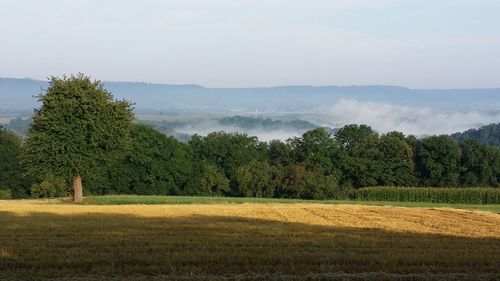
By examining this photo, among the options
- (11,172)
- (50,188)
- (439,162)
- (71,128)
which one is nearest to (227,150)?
(50,188)

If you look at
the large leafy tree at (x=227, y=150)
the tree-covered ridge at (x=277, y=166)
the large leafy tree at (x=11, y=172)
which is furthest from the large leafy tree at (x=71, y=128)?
the large leafy tree at (x=227, y=150)

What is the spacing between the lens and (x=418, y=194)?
69.9m

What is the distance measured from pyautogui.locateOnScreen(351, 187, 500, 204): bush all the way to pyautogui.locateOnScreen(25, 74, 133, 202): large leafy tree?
35197mm

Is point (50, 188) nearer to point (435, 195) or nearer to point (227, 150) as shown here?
point (227, 150)

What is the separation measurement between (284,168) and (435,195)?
21.0m

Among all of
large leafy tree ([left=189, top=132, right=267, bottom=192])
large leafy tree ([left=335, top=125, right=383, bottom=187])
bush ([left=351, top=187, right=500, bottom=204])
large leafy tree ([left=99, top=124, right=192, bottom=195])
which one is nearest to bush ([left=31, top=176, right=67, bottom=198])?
large leafy tree ([left=99, top=124, right=192, bottom=195])

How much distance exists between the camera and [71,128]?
47.1 m

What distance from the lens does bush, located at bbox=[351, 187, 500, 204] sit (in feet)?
218

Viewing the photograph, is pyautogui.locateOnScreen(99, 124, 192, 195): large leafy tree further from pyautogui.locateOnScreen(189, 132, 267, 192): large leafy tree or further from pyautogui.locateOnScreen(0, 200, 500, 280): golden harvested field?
pyautogui.locateOnScreen(0, 200, 500, 280): golden harvested field

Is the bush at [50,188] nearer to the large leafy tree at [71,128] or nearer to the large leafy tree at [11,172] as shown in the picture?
the large leafy tree at [11,172]

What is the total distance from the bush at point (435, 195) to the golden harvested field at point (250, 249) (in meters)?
40.7

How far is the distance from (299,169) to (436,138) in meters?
30.3

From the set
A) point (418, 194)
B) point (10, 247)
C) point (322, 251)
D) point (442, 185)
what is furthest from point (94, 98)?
point (442, 185)

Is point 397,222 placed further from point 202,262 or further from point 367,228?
point 202,262
